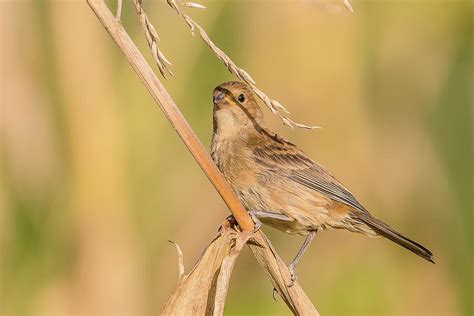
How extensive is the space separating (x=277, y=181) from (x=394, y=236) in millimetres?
596

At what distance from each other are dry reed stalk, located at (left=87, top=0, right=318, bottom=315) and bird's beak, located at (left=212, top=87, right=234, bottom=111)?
1.67 metres

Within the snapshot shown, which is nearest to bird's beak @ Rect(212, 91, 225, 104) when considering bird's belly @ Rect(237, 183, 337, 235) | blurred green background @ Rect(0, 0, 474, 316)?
bird's belly @ Rect(237, 183, 337, 235)

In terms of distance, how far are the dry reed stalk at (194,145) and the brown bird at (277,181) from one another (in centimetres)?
125

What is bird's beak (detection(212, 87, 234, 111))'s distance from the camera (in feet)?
13.9

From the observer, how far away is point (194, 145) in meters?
2.28

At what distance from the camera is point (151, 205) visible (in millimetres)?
5586

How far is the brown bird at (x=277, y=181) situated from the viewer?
13.2 ft

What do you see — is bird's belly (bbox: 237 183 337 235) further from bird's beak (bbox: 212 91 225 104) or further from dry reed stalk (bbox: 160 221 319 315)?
dry reed stalk (bbox: 160 221 319 315)

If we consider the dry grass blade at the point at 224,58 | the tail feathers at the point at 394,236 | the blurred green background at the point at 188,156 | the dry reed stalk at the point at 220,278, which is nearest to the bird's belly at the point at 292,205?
the tail feathers at the point at 394,236

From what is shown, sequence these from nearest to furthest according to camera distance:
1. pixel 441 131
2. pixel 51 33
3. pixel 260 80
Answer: pixel 51 33, pixel 260 80, pixel 441 131

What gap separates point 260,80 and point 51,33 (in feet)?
4.27

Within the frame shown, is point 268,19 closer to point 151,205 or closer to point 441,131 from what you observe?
point 151,205

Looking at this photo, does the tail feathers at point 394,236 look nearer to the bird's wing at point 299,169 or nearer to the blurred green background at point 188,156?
the bird's wing at point 299,169

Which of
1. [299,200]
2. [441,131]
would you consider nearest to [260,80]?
[299,200]
